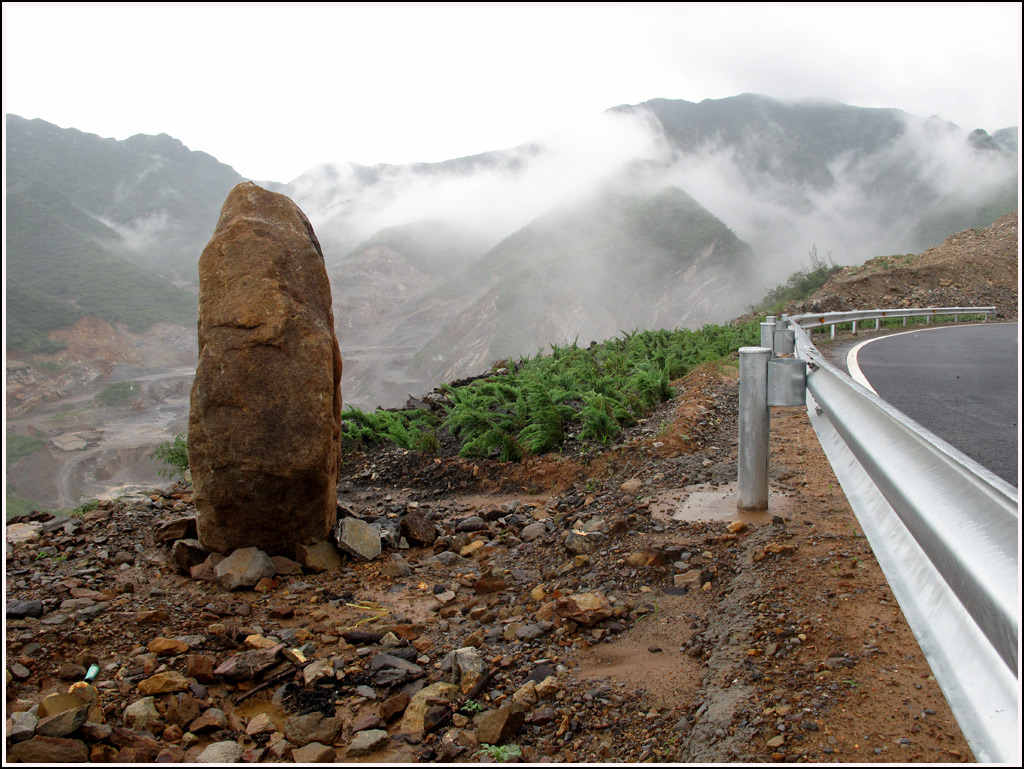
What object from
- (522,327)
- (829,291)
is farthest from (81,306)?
(829,291)

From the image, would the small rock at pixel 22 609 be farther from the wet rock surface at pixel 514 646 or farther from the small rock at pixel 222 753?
the small rock at pixel 222 753

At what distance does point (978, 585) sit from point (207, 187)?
213577 mm

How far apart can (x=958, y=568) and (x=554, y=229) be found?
399ft

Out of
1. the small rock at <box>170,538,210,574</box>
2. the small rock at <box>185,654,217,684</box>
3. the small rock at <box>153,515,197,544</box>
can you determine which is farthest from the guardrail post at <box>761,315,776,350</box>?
the small rock at <box>153,515,197,544</box>

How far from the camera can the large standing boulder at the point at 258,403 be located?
5.30 m

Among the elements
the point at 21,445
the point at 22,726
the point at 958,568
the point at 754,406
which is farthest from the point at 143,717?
the point at 21,445

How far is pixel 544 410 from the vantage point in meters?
8.23

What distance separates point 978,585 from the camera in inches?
39.3

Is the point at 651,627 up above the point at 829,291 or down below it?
below

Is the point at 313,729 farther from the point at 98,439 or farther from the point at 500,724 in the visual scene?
the point at 98,439

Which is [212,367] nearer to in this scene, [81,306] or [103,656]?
[103,656]

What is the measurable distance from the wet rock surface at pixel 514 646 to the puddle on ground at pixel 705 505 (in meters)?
0.05

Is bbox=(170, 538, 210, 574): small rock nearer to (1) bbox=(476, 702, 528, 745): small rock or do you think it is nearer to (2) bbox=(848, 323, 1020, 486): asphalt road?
(1) bbox=(476, 702, 528, 745): small rock

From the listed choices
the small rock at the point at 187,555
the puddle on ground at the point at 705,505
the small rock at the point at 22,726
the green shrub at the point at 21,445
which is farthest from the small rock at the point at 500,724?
the green shrub at the point at 21,445
